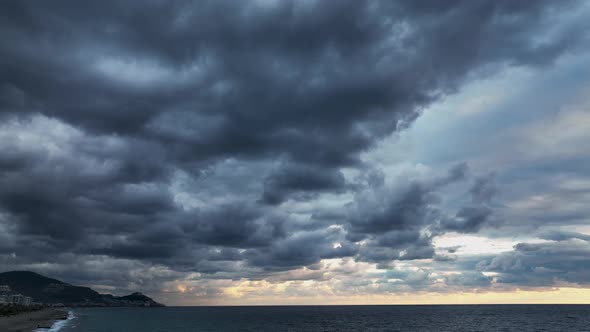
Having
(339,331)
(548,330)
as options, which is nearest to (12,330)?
(339,331)

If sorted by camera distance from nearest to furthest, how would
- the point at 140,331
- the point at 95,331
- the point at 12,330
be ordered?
1. the point at 12,330
2. the point at 95,331
3. the point at 140,331

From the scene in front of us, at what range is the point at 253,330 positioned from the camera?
180000 millimetres

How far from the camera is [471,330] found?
16788 cm

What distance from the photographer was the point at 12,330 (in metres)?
140

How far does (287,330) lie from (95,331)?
72288 mm

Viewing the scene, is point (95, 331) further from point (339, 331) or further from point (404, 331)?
point (404, 331)

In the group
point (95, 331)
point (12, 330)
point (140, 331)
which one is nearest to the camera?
point (12, 330)

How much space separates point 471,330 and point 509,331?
45.7ft

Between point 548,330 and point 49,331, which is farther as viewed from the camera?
point 548,330

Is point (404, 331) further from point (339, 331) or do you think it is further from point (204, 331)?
point (204, 331)

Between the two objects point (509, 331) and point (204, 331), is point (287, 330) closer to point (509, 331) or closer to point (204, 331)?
point (204, 331)

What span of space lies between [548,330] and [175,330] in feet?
484

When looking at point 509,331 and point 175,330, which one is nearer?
point 509,331

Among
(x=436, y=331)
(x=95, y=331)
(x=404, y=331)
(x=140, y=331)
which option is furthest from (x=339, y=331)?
(x=95, y=331)
